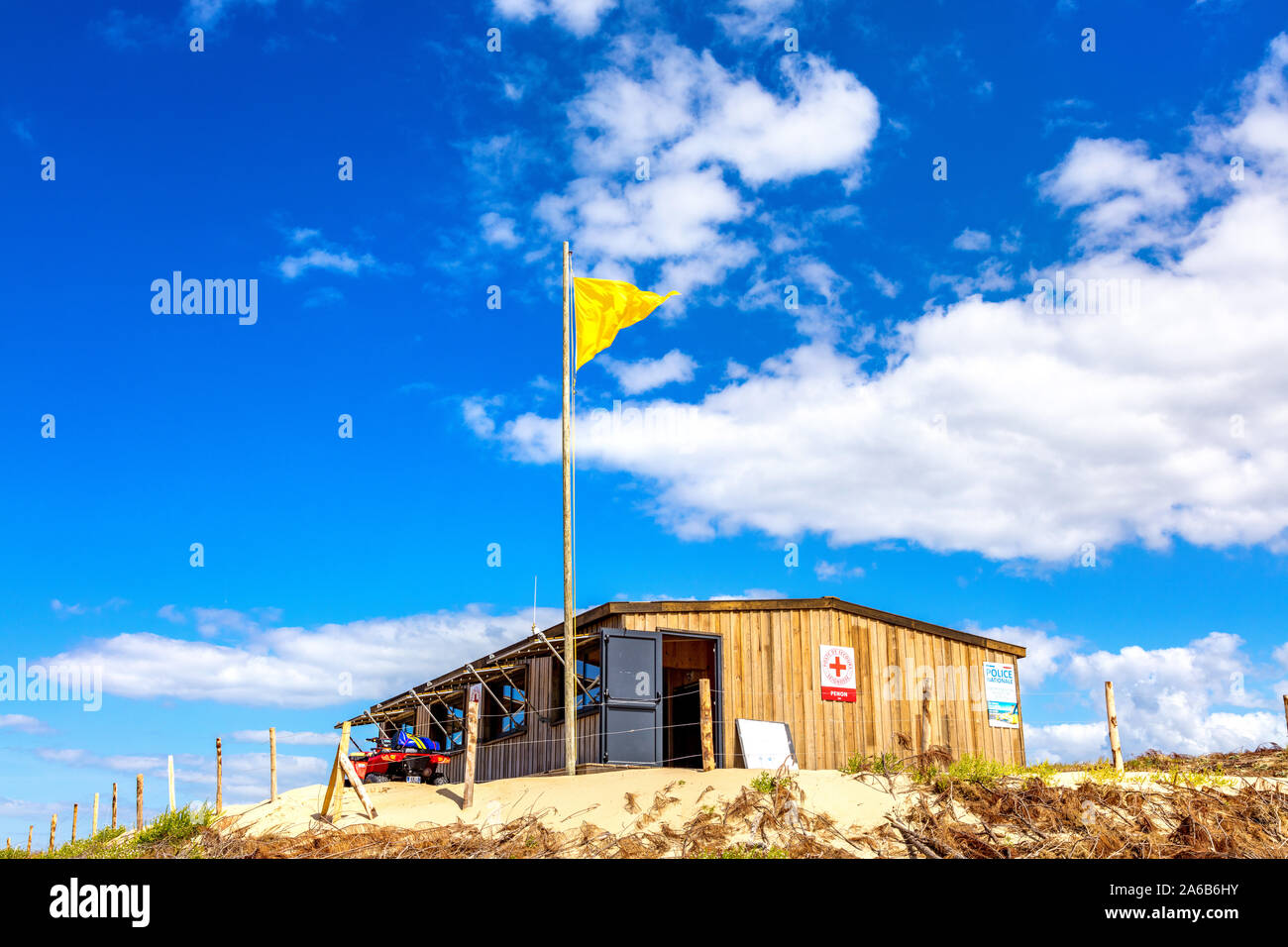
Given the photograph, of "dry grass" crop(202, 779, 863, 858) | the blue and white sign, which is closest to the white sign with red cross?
the blue and white sign

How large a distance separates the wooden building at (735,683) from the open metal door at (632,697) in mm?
21

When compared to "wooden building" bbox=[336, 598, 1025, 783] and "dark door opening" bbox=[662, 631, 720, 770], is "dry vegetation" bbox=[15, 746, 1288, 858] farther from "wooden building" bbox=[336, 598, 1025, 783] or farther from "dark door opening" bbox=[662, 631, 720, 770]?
"dark door opening" bbox=[662, 631, 720, 770]

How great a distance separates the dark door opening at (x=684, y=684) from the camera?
65.0ft

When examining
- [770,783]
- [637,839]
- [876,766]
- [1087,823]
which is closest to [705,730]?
[770,783]

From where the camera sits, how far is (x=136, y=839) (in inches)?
695

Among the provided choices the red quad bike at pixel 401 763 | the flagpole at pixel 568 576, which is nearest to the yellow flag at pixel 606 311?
the flagpole at pixel 568 576

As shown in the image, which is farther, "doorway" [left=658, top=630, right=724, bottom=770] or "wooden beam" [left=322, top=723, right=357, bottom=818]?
"doorway" [left=658, top=630, right=724, bottom=770]

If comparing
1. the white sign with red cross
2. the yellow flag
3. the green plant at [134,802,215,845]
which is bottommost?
the green plant at [134,802,215,845]

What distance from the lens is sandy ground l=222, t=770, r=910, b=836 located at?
523 inches

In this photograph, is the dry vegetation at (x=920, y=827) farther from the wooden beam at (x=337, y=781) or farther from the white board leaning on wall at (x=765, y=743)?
the white board leaning on wall at (x=765, y=743)

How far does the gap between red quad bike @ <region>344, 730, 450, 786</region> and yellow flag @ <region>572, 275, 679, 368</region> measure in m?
10.4

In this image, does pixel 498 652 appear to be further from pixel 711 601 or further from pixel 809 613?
pixel 809 613
